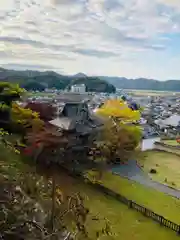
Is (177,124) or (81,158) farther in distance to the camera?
(177,124)

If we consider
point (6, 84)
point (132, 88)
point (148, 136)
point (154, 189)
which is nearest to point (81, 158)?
point (154, 189)

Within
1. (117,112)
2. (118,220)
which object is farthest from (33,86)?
(118,220)

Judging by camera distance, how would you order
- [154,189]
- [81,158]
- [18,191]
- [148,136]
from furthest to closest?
[148,136] < [81,158] < [154,189] < [18,191]

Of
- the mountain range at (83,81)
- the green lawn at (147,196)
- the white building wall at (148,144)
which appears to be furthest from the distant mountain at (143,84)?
the green lawn at (147,196)

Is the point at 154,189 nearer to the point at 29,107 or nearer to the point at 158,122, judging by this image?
→ the point at 29,107

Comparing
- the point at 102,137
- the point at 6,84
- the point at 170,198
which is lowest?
the point at 170,198

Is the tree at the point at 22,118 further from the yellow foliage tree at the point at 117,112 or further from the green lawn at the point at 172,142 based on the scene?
the green lawn at the point at 172,142

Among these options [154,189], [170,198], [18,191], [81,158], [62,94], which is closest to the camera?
[18,191]

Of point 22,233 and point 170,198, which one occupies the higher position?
point 22,233
